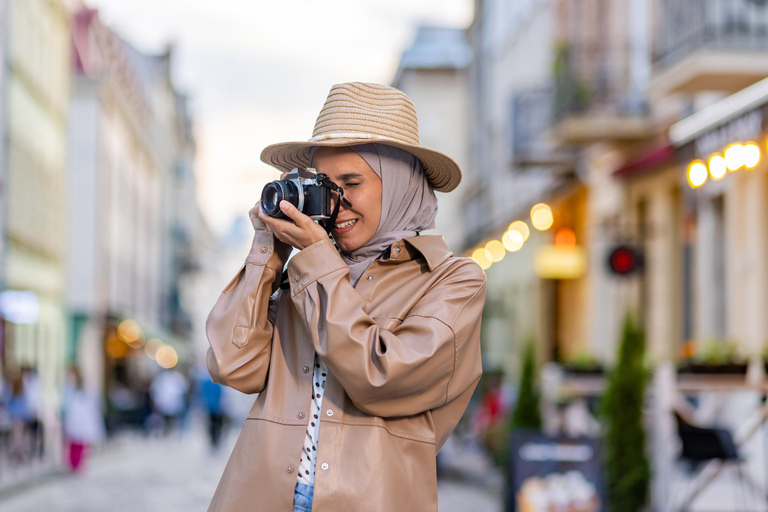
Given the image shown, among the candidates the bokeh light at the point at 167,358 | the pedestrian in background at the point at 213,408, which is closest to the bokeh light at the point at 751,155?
the pedestrian in background at the point at 213,408

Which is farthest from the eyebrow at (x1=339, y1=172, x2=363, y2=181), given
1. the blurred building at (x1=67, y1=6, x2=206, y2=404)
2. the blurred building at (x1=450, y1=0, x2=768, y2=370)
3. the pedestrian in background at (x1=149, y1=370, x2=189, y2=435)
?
the blurred building at (x1=67, y1=6, x2=206, y2=404)

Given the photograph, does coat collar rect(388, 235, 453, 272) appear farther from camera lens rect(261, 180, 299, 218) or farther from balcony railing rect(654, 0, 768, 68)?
balcony railing rect(654, 0, 768, 68)

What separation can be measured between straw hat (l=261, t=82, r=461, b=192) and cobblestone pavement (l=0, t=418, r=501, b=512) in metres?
9.14

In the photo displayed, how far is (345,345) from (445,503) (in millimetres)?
10204

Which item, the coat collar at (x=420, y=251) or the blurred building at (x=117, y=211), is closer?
the coat collar at (x=420, y=251)

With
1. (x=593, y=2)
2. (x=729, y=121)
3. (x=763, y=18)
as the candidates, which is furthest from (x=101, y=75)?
(x=729, y=121)

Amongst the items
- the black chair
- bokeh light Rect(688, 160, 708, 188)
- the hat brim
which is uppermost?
bokeh light Rect(688, 160, 708, 188)

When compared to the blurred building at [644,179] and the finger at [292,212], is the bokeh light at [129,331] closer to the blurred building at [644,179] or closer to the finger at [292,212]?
the blurred building at [644,179]

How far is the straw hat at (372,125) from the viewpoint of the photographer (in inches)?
111

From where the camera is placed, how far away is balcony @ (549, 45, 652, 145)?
16.8 metres

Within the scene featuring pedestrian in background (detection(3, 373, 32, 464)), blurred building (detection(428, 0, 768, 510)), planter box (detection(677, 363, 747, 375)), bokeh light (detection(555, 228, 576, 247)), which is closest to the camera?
planter box (detection(677, 363, 747, 375))

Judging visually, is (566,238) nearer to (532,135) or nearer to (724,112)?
(532,135)

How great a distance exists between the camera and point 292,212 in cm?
269

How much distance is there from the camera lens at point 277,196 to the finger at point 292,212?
0.06 feet
